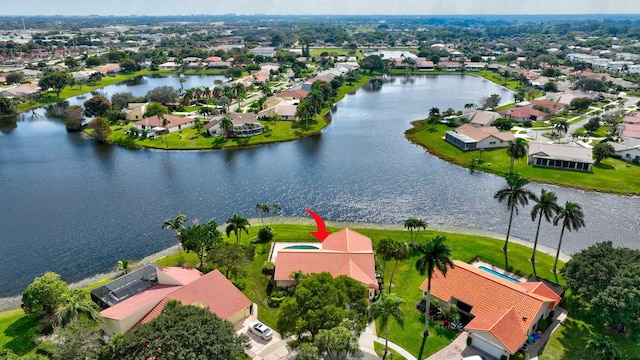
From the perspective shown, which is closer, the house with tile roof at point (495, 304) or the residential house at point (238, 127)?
the house with tile roof at point (495, 304)

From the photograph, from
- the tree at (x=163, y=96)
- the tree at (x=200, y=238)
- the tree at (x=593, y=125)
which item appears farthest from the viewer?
the tree at (x=163, y=96)

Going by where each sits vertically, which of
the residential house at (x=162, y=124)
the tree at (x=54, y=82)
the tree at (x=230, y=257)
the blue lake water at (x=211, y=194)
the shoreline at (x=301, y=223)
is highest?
the tree at (x=54, y=82)

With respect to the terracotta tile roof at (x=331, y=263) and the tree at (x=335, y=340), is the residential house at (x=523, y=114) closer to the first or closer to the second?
the terracotta tile roof at (x=331, y=263)

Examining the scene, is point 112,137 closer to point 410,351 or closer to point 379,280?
point 379,280

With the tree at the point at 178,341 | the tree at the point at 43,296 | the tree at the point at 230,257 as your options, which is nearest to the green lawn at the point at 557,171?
the tree at the point at 230,257

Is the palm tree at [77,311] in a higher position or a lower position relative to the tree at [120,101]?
lower

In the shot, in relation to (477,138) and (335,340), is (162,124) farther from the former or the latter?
(335,340)

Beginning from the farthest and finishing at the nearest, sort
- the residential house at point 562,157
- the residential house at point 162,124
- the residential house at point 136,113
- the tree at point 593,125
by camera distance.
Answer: the residential house at point 136,113 → the residential house at point 162,124 → the tree at point 593,125 → the residential house at point 562,157

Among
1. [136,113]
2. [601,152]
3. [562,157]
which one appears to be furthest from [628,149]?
[136,113]
